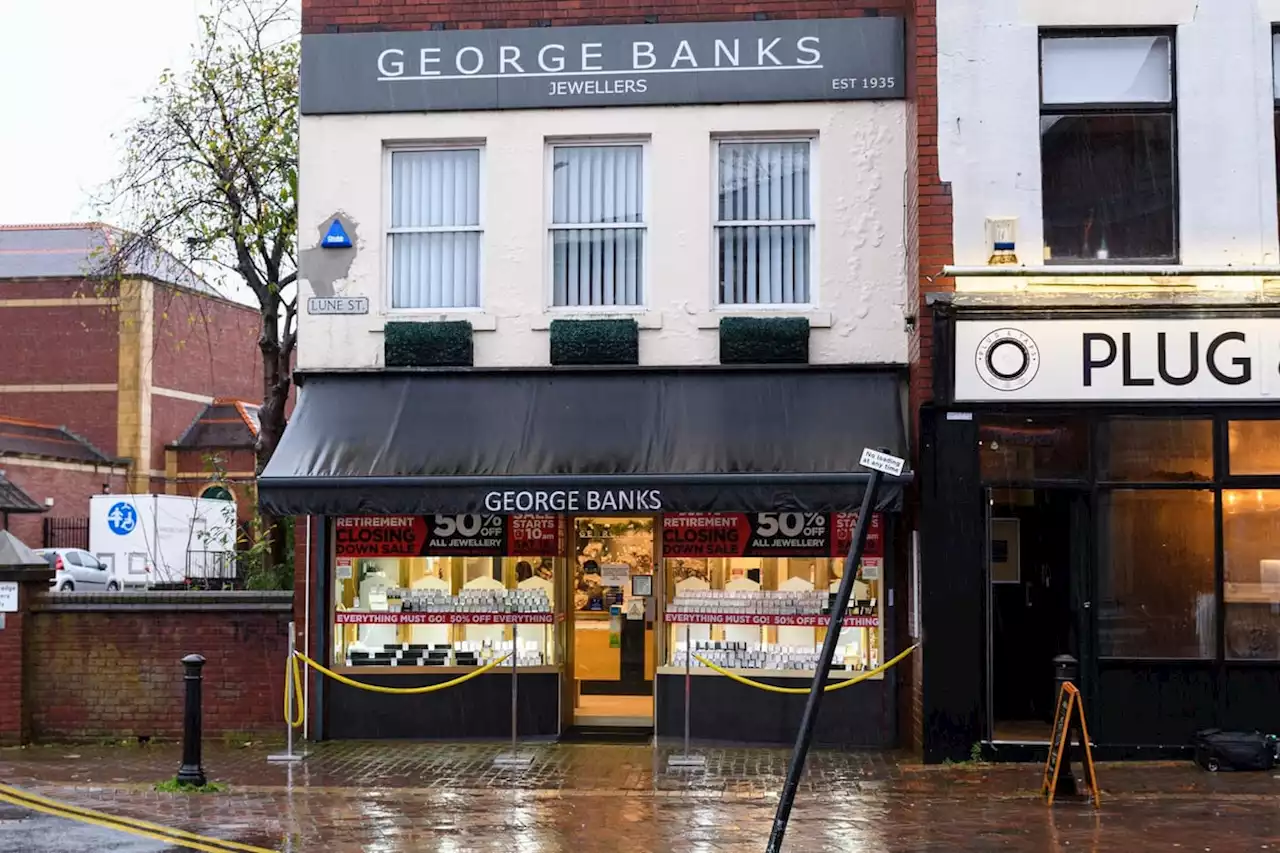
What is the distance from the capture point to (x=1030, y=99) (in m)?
12.8

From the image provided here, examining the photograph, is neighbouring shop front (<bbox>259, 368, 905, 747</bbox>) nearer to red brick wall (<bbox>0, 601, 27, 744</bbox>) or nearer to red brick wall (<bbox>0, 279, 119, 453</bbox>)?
red brick wall (<bbox>0, 601, 27, 744</bbox>)

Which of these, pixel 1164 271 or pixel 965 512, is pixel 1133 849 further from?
pixel 1164 271

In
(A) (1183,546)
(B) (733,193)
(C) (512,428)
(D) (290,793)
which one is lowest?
(D) (290,793)

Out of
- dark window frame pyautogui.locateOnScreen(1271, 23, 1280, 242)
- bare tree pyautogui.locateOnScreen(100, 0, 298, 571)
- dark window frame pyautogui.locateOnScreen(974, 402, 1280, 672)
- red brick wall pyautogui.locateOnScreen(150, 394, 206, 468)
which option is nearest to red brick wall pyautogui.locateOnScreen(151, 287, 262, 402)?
red brick wall pyautogui.locateOnScreen(150, 394, 206, 468)

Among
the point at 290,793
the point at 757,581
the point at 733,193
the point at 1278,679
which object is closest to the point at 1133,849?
the point at 1278,679

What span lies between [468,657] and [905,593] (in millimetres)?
4149

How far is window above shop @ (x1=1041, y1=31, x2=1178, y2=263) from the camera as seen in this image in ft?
42.2

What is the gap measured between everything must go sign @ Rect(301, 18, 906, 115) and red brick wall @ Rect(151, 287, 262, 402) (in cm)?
3421

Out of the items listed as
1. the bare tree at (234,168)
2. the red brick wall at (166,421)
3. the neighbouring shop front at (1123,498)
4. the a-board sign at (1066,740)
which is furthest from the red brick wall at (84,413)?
the a-board sign at (1066,740)

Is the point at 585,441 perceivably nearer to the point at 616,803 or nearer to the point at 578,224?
the point at 578,224

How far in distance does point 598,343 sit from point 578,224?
1.27 m

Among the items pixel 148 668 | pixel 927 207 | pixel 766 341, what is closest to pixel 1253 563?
pixel 927 207

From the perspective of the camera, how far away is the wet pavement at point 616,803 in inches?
382

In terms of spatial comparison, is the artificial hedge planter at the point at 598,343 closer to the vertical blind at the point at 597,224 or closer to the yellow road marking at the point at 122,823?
the vertical blind at the point at 597,224
